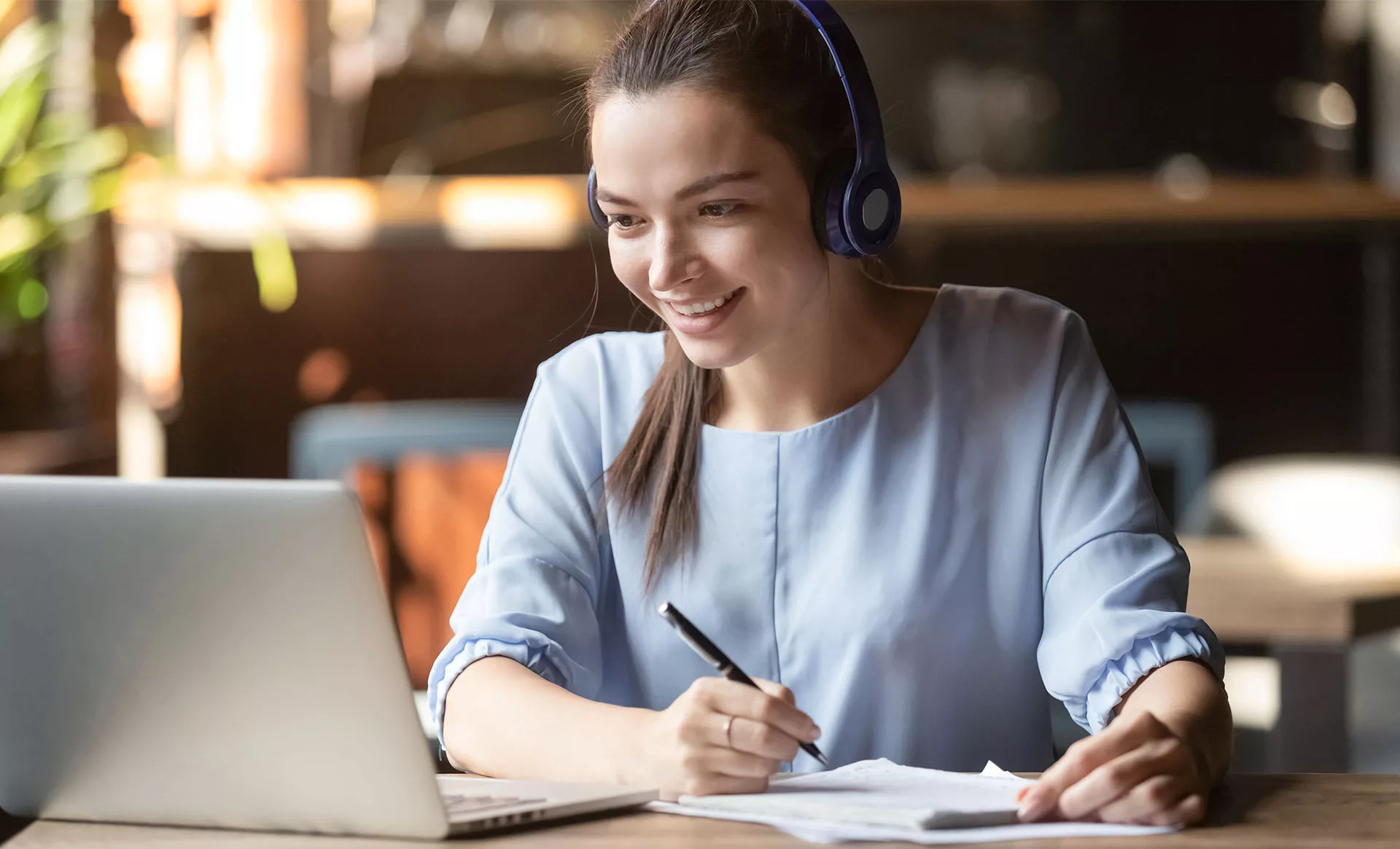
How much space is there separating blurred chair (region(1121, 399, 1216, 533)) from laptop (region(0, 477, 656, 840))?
1.58 meters

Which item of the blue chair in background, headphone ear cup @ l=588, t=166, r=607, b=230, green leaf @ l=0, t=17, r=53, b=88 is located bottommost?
the blue chair in background

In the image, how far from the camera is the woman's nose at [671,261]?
3.39 ft

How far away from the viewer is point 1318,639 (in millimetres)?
1525

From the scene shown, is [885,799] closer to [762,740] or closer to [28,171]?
[762,740]

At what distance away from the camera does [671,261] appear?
3.39 feet

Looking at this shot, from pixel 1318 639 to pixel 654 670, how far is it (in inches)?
30.6

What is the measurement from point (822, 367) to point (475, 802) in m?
0.54

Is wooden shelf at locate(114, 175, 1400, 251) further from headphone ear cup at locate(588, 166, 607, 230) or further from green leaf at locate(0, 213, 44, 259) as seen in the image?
headphone ear cup at locate(588, 166, 607, 230)

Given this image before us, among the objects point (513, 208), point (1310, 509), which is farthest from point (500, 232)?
point (1310, 509)

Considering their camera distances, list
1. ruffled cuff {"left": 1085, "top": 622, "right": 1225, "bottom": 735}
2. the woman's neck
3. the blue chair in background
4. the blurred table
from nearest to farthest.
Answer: ruffled cuff {"left": 1085, "top": 622, "right": 1225, "bottom": 735}, the woman's neck, the blurred table, the blue chair in background

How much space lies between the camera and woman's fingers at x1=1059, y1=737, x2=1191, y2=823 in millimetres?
782

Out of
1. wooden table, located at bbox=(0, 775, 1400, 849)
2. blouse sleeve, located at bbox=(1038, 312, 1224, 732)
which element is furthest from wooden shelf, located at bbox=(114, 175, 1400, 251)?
wooden table, located at bbox=(0, 775, 1400, 849)

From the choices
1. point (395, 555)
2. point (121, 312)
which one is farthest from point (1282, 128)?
point (121, 312)

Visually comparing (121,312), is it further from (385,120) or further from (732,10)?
(732,10)
